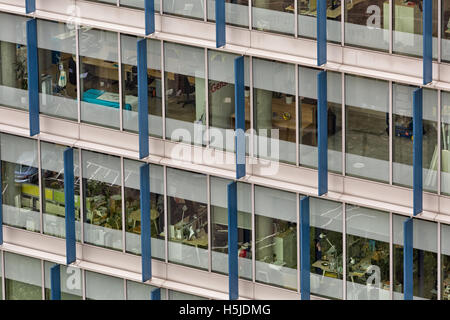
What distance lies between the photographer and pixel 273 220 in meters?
62.1

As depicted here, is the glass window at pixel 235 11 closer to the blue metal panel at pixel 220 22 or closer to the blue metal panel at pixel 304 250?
the blue metal panel at pixel 220 22

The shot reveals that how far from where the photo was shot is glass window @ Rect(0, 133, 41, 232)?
6575cm

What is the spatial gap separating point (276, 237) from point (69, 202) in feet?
23.3

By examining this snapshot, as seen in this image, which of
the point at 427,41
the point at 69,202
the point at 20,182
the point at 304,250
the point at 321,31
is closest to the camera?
the point at 427,41

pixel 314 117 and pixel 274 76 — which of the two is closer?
pixel 314 117

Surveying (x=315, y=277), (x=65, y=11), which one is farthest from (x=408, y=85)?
(x=65, y=11)

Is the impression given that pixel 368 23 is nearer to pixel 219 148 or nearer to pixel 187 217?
pixel 219 148

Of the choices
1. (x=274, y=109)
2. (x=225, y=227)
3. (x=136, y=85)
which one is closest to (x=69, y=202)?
(x=136, y=85)

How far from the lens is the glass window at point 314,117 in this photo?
5975 cm

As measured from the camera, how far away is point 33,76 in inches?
2549

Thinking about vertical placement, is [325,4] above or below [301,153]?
above

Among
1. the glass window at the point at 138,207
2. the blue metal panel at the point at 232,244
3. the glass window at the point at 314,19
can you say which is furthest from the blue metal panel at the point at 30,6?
the glass window at the point at 314,19

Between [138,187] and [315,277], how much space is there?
6299 millimetres
